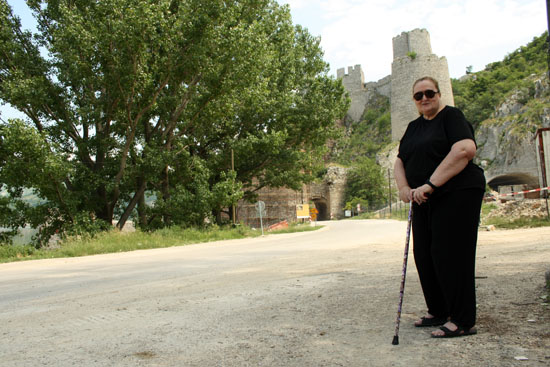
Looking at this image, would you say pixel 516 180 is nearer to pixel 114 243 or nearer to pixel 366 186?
pixel 366 186

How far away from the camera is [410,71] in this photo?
2388 inches

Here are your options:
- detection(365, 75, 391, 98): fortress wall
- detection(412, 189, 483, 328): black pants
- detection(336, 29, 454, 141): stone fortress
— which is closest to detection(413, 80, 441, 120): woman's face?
detection(412, 189, 483, 328): black pants

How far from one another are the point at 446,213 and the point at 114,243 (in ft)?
45.2

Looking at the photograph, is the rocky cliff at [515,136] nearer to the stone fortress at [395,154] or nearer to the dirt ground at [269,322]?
the stone fortress at [395,154]

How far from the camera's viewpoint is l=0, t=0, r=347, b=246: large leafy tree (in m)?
15.4

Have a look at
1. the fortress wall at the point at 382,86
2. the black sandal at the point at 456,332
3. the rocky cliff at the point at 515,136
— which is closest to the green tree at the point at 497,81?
the rocky cliff at the point at 515,136

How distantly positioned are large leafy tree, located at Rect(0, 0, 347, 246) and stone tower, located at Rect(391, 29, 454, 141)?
1636 inches

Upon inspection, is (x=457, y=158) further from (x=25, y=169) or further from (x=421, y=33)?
(x=421, y=33)

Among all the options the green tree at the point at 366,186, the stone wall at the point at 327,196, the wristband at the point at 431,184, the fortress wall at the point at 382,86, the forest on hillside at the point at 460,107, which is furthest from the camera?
the fortress wall at the point at 382,86

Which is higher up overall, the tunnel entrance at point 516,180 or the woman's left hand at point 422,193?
the tunnel entrance at point 516,180

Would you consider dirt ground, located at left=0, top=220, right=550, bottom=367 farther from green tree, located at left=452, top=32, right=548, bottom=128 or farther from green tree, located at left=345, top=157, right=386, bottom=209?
green tree, located at left=452, top=32, right=548, bottom=128

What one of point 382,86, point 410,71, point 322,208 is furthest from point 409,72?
point 322,208

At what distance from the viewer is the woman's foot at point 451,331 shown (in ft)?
9.14

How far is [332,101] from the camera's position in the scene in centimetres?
2556
